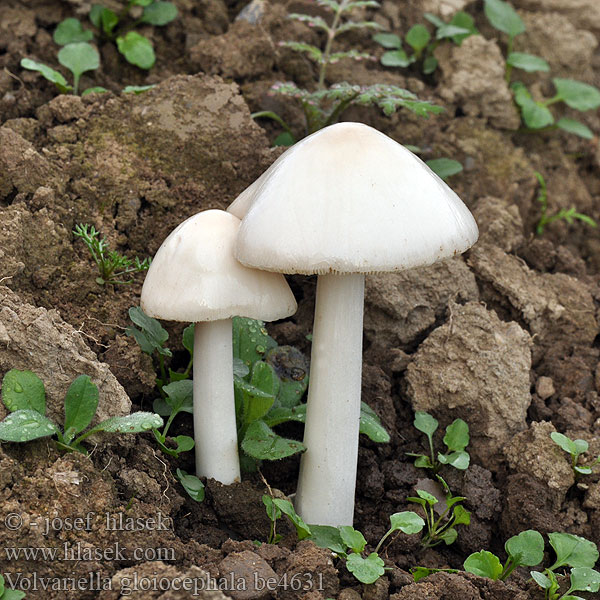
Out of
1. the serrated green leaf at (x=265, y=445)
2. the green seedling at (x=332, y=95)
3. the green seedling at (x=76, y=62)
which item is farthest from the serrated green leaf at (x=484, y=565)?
the green seedling at (x=76, y=62)

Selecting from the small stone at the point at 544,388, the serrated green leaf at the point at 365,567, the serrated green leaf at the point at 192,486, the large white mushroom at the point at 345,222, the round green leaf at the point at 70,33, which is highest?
the round green leaf at the point at 70,33

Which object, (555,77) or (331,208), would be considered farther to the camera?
(555,77)

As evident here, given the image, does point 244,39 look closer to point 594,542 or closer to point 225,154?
point 225,154

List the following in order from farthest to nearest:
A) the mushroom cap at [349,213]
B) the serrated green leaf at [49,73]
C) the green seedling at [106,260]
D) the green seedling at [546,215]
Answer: the green seedling at [546,215]
the serrated green leaf at [49,73]
the green seedling at [106,260]
the mushroom cap at [349,213]

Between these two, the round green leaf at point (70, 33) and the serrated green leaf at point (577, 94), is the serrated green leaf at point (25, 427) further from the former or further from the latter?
the serrated green leaf at point (577, 94)

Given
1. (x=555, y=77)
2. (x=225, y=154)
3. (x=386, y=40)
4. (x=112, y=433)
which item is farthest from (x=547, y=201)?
(x=112, y=433)

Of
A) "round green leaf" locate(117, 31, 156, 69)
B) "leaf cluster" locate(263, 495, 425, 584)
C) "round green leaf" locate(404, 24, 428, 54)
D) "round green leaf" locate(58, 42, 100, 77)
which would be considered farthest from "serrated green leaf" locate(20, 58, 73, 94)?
"leaf cluster" locate(263, 495, 425, 584)
